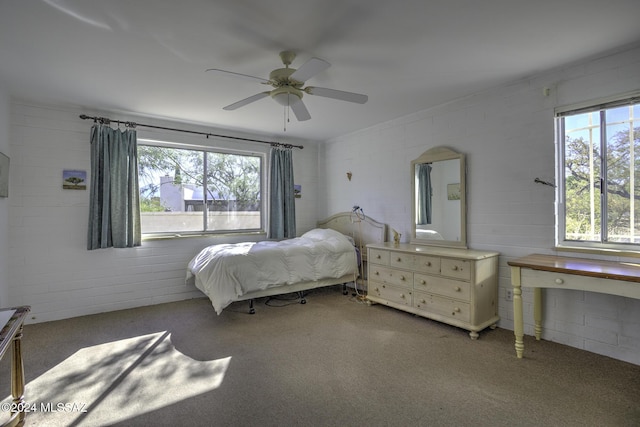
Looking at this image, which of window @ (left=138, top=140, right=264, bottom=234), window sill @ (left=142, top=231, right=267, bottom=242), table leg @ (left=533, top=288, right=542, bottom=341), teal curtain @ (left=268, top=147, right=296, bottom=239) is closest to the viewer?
table leg @ (left=533, top=288, right=542, bottom=341)

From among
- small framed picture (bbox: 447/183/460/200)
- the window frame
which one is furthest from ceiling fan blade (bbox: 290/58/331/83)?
the window frame

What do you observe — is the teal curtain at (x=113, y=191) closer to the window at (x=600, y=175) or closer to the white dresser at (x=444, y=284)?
the white dresser at (x=444, y=284)

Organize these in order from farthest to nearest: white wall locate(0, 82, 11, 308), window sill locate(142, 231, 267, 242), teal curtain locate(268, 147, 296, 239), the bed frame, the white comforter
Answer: teal curtain locate(268, 147, 296, 239) → window sill locate(142, 231, 267, 242) → the bed frame → the white comforter → white wall locate(0, 82, 11, 308)

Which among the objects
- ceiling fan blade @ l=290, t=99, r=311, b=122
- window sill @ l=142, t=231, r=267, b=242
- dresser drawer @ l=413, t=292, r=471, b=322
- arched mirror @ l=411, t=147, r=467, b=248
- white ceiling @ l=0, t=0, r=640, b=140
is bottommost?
dresser drawer @ l=413, t=292, r=471, b=322

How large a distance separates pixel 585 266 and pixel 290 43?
105 inches

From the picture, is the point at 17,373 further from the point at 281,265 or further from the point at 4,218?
the point at 281,265

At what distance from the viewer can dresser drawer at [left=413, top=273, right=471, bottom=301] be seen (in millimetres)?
2842

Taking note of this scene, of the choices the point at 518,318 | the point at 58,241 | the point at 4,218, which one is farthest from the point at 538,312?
the point at 4,218

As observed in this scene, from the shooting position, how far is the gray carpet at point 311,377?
1797 millimetres

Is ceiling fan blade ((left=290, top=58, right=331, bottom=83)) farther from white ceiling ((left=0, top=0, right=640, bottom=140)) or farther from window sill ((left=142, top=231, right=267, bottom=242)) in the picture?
window sill ((left=142, top=231, right=267, bottom=242))

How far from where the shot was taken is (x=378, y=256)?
3.69m

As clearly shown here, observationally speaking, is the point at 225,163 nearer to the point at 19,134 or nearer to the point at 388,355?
the point at 19,134

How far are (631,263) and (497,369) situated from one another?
1271mm

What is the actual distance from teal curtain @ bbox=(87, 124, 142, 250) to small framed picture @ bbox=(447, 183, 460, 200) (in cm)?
368
